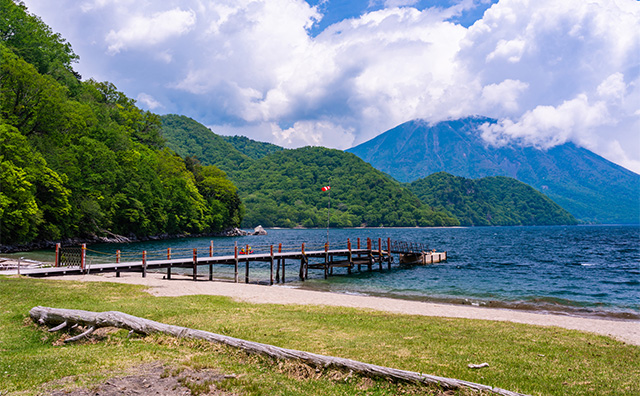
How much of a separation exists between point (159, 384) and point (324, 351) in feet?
12.0

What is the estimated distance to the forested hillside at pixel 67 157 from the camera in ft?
139

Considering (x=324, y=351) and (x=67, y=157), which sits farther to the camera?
(x=67, y=157)

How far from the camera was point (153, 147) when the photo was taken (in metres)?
97.6

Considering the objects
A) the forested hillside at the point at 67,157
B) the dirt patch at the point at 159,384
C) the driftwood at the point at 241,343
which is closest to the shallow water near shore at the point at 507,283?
the forested hillside at the point at 67,157

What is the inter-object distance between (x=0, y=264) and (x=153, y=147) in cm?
7406

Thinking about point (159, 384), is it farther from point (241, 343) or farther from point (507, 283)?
point (507, 283)

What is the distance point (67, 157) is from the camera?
173 feet

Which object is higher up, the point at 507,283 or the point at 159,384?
the point at 159,384

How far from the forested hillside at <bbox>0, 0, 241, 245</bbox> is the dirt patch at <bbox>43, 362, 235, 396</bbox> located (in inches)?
1494

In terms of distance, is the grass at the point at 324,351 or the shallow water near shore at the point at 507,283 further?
the shallow water near shore at the point at 507,283

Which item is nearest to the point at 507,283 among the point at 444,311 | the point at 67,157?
the point at 444,311

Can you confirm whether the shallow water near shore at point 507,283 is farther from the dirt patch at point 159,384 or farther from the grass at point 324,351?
the dirt patch at point 159,384

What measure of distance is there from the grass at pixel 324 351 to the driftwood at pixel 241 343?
18cm

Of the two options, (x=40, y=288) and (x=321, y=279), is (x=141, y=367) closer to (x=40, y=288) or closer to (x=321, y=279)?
(x=40, y=288)
